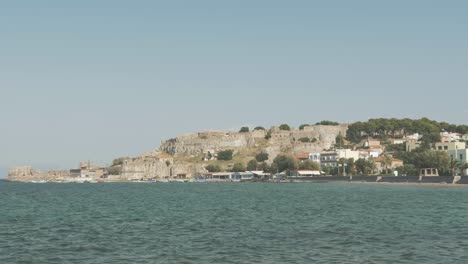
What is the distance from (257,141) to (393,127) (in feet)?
112

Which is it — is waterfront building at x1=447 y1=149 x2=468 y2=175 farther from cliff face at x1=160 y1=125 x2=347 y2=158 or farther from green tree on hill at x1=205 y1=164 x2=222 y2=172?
green tree on hill at x1=205 y1=164 x2=222 y2=172

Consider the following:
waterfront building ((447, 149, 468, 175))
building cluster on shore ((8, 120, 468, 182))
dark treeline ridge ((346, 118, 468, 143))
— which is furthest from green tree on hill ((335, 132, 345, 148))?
waterfront building ((447, 149, 468, 175))

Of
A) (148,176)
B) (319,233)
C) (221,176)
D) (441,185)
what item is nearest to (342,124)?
(221,176)

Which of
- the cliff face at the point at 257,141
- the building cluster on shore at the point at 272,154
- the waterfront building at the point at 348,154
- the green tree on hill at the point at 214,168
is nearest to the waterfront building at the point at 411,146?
the building cluster on shore at the point at 272,154

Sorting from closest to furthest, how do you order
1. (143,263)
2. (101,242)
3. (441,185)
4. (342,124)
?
(143,263)
(101,242)
(441,185)
(342,124)

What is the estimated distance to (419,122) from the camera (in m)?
157

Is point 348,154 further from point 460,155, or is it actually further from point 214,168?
point 214,168

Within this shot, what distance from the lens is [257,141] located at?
16662 centimetres

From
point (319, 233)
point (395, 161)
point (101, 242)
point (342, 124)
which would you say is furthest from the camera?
point (342, 124)

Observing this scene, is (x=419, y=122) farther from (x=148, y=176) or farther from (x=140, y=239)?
(x=140, y=239)

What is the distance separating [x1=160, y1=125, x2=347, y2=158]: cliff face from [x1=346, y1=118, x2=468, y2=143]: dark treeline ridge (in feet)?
11.9

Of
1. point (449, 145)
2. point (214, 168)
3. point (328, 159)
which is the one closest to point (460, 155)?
point (449, 145)

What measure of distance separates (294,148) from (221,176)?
1852cm

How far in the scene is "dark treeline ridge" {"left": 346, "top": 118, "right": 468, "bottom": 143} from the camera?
156 metres
